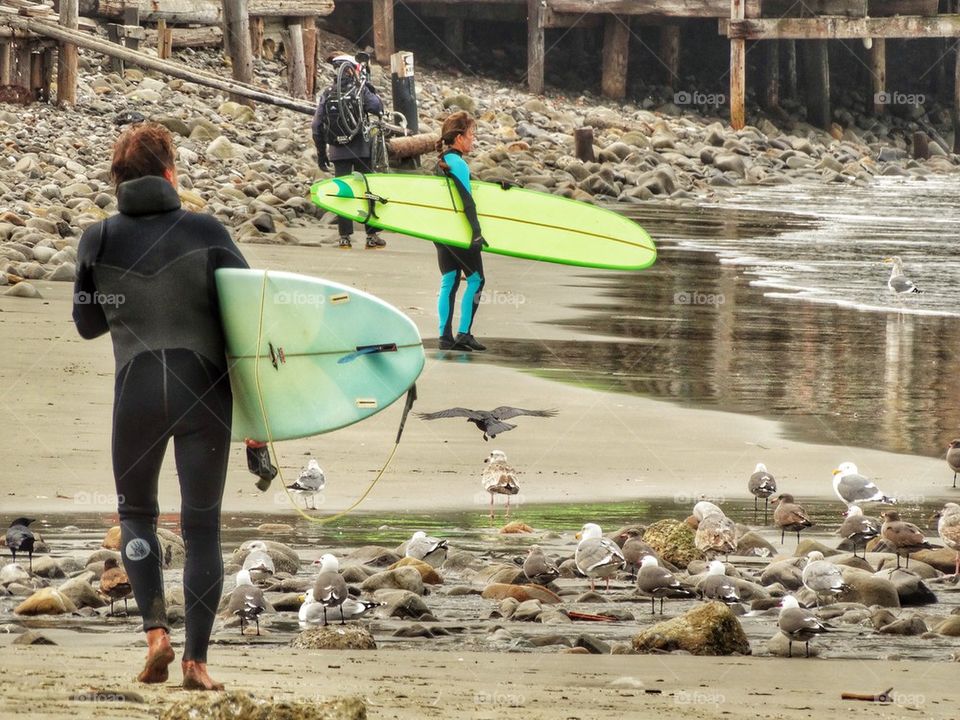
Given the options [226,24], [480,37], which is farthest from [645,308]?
[480,37]

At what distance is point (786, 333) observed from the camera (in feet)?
43.5

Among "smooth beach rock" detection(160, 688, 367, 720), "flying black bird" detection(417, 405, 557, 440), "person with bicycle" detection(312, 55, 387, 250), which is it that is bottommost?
"flying black bird" detection(417, 405, 557, 440)

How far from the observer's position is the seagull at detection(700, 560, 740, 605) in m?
6.36

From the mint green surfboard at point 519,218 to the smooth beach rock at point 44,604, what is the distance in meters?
6.72

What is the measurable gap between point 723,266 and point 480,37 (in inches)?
838

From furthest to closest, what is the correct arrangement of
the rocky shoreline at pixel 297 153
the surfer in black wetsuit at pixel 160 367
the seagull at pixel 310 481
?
the rocky shoreline at pixel 297 153 → the seagull at pixel 310 481 → the surfer in black wetsuit at pixel 160 367

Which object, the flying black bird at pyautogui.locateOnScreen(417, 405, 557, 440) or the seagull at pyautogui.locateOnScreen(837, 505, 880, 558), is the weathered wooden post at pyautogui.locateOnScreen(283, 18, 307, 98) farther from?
the seagull at pyautogui.locateOnScreen(837, 505, 880, 558)

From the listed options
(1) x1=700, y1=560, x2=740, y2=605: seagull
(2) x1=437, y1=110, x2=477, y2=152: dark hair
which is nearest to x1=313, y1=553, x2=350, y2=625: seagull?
(1) x1=700, y1=560, x2=740, y2=605: seagull

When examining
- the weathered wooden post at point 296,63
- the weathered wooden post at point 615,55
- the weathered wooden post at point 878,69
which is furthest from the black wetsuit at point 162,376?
the weathered wooden post at point 878,69

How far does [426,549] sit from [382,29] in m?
27.6

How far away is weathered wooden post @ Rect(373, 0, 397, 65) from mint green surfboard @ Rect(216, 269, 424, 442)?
28.2 meters

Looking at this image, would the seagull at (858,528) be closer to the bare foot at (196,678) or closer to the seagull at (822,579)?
the seagull at (822,579)


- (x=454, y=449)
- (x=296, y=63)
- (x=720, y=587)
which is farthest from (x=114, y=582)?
(x=296, y=63)

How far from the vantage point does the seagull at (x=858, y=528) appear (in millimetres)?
7238
